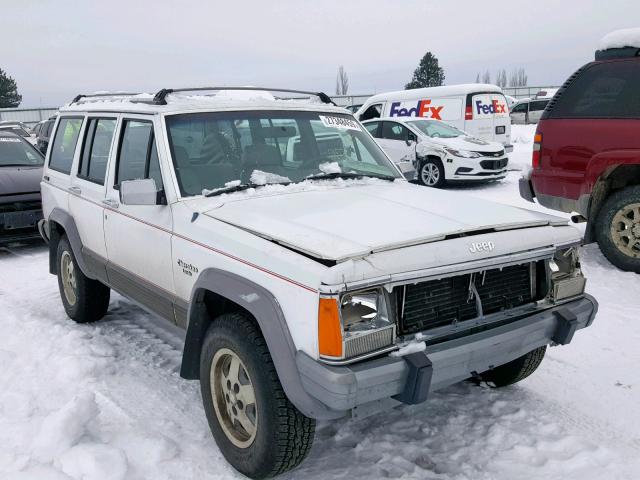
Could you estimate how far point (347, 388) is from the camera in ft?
7.91

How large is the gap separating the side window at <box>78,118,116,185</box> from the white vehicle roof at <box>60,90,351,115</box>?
0.13 meters

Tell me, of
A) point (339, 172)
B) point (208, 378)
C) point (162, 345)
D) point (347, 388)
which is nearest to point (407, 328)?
point (347, 388)

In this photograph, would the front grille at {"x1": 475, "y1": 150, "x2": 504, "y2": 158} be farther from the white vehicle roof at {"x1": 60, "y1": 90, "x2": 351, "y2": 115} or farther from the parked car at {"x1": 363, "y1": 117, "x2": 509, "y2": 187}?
the white vehicle roof at {"x1": 60, "y1": 90, "x2": 351, "y2": 115}

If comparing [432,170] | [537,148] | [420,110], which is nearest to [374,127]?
[432,170]

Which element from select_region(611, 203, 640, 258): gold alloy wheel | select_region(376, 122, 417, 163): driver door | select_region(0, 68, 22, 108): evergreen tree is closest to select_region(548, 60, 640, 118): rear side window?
select_region(611, 203, 640, 258): gold alloy wheel

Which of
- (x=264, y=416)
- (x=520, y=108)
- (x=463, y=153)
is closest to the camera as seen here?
(x=264, y=416)

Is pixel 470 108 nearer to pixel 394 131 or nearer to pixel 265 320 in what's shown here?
pixel 394 131

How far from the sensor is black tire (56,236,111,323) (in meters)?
5.12

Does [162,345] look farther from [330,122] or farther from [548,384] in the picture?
[548,384]

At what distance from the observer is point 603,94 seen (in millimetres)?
6082

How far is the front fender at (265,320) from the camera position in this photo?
8.41ft

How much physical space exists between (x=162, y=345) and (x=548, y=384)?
299cm

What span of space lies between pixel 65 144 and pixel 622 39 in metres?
5.76

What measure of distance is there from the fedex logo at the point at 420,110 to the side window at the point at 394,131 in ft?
11.1
